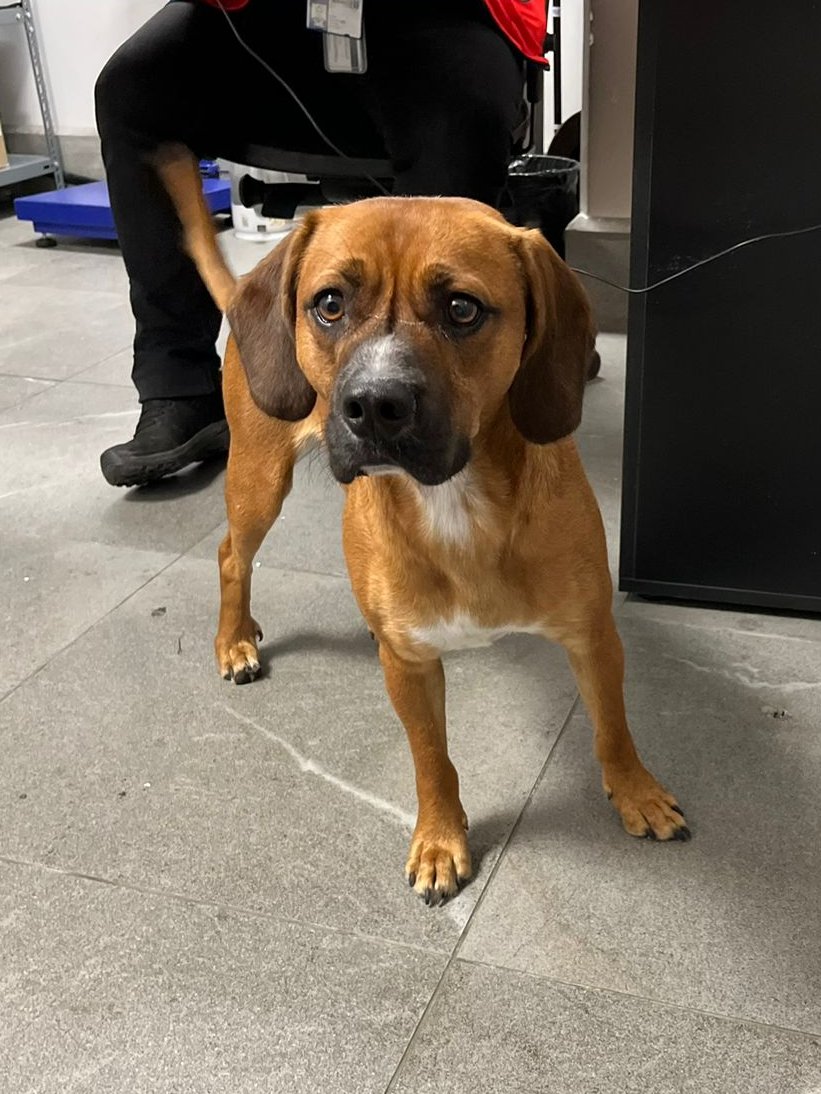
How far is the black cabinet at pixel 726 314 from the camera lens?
5.90 feet

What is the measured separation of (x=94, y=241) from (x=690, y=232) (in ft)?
13.9

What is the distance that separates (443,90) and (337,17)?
26 centimetres

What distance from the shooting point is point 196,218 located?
2096 millimetres

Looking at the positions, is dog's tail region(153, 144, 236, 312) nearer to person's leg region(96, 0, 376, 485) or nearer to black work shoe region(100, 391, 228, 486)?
person's leg region(96, 0, 376, 485)

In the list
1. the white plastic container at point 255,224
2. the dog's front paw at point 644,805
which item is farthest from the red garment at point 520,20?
the white plastic container at point 255,224

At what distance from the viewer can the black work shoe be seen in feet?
9.21

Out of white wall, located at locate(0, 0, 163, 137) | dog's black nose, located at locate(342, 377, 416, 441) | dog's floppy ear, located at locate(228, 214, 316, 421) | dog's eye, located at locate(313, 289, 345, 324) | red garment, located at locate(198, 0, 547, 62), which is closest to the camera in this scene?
dog's black nose, located at locate(342, 377, 416, 441)

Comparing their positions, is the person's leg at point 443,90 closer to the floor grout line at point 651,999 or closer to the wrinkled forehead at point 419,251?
the wrinkled forehead at point 419,251

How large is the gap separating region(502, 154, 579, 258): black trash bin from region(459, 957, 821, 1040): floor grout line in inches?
97.9

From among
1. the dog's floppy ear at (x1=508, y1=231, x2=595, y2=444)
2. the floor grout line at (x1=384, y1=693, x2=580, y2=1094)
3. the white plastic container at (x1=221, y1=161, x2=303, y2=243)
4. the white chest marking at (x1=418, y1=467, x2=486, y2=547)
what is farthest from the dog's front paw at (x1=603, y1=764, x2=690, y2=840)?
the white plastic container at (x1=221, y1=161, x2=303, y2=243)

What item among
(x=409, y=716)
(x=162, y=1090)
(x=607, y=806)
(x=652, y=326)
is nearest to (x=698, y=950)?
(x=607, y=806)

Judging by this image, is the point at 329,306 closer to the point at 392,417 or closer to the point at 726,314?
the point at 392,417

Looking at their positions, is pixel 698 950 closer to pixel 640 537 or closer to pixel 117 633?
pixel 640 537

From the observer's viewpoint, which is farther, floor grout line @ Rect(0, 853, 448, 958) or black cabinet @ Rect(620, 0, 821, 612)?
black cabinet @ Rect(620, 0, 821, 612)
